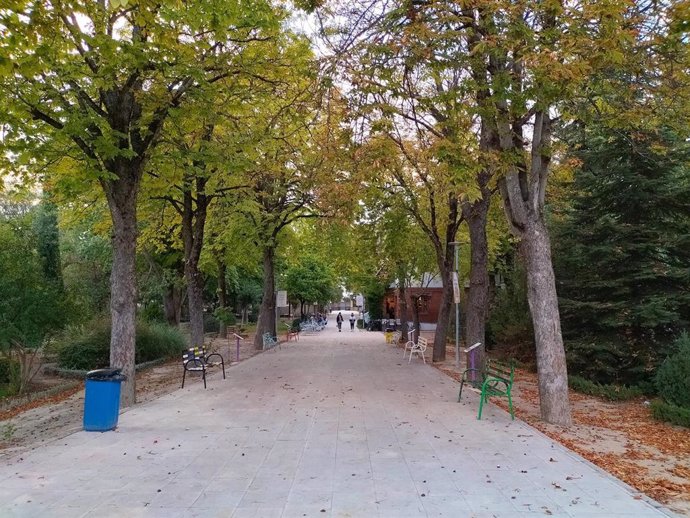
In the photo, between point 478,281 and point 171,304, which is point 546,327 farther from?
point 171,304

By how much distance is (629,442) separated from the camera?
8.20 meters

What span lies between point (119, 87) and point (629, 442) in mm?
10447

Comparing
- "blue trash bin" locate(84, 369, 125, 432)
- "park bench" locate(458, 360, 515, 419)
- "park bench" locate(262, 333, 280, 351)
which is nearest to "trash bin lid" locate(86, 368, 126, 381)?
"blue trash bin" locate(84, 369, 125, 432)

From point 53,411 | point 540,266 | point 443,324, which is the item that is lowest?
point 53,411

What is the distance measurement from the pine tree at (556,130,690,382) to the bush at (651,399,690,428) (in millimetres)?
3121

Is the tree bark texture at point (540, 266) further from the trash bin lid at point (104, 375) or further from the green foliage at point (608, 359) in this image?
the trash bin lid at point (104, 375)

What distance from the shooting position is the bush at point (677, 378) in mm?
10430

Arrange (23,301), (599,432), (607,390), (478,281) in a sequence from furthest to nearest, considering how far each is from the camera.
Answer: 1. (478,281)
2. (23,301)
3. (607,390)
4. (599,432)

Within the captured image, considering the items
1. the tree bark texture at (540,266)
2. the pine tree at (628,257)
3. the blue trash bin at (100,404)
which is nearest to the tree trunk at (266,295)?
the pine tree at (628,257)

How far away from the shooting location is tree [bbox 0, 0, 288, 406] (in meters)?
8.87

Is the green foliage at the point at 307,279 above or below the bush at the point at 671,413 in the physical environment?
above

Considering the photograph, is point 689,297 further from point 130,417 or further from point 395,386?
point 130,417

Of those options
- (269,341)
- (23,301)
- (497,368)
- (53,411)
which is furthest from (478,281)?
(269,341)

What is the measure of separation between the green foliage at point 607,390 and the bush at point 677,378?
1228mm
